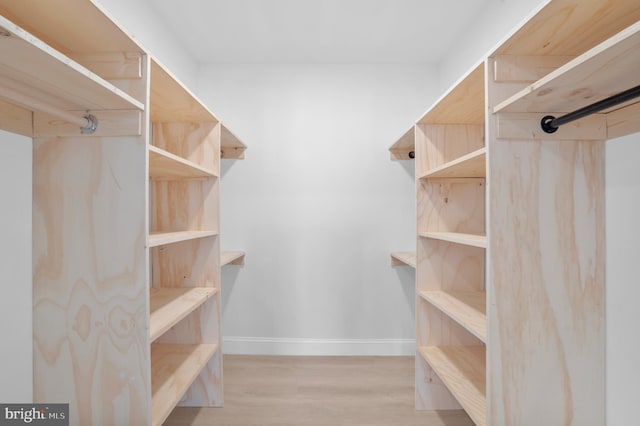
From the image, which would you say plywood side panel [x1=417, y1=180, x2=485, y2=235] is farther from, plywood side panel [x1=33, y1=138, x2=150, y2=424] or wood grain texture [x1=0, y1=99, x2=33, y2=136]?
wood grain texture [x1=0, y1=99, x2=33, y2=136]

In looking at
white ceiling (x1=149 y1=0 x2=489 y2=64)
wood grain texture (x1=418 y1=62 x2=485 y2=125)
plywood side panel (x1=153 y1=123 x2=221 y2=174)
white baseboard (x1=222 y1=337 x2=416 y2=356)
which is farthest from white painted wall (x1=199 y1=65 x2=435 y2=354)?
wood grain texture (x1=418 y1=62 x2=485 y2=125)

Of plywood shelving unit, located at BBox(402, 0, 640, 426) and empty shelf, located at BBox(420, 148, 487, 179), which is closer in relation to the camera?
plywood shelving unit, located at BBox(402, 0, 640, 426)

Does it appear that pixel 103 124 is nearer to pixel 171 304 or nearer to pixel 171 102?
pixel 171 102

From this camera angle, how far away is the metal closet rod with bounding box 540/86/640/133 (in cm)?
75

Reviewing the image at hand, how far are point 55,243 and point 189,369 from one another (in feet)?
2.75

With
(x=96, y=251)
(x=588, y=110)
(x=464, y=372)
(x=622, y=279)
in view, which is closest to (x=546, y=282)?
(x=622, y=279)

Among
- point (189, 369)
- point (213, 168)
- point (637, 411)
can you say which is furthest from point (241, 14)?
point (637, 411)

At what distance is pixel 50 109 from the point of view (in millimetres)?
874

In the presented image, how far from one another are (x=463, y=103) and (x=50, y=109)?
156 cm

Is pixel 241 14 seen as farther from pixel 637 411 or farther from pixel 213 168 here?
pixel 637 411

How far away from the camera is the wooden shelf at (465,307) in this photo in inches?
46.9

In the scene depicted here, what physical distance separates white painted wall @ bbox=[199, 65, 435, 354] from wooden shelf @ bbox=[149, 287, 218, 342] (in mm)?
719

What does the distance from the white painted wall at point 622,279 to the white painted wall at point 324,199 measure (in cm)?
139

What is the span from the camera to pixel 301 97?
240cm
